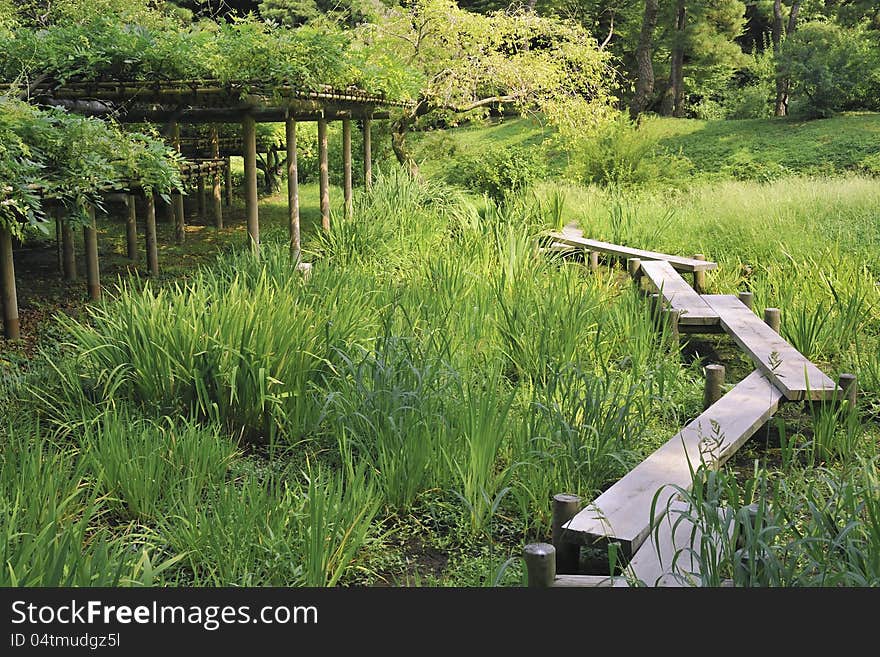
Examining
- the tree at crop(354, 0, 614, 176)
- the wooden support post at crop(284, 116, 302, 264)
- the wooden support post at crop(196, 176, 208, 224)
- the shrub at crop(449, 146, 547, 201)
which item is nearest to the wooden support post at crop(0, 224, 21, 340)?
the wooden support post at crop(284, 116, 302, 264)

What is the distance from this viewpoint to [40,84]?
7.94m

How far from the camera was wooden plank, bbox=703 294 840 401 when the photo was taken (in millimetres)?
4562

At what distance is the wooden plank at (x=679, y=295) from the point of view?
6.21 m

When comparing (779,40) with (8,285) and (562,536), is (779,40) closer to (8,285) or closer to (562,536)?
(8,285)

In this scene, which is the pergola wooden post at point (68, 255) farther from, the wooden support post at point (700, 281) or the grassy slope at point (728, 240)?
the wooden support post at point (700, 281)

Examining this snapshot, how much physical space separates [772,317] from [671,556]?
11.4 feet

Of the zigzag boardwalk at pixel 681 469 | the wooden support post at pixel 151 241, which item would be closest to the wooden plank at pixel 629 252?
the zigzag boardwalk at pixel 681 469

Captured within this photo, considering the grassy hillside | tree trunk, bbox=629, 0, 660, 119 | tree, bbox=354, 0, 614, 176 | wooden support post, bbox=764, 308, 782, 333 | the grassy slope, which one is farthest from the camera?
tree trunk, bbox=629, 0, 660, 119

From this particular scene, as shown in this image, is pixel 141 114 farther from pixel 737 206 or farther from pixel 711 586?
pixel 711 586

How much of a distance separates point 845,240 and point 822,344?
286 cm

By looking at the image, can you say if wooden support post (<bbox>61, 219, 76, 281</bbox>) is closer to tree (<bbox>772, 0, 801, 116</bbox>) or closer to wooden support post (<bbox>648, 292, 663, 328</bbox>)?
wooden support post (<bbox>648, 292, 663, 328</bbox>)

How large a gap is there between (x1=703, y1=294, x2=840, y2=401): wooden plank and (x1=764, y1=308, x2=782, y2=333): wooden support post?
74 mm

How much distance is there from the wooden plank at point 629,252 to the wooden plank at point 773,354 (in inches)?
58.3

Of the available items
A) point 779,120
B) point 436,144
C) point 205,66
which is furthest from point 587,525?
point 779,120
